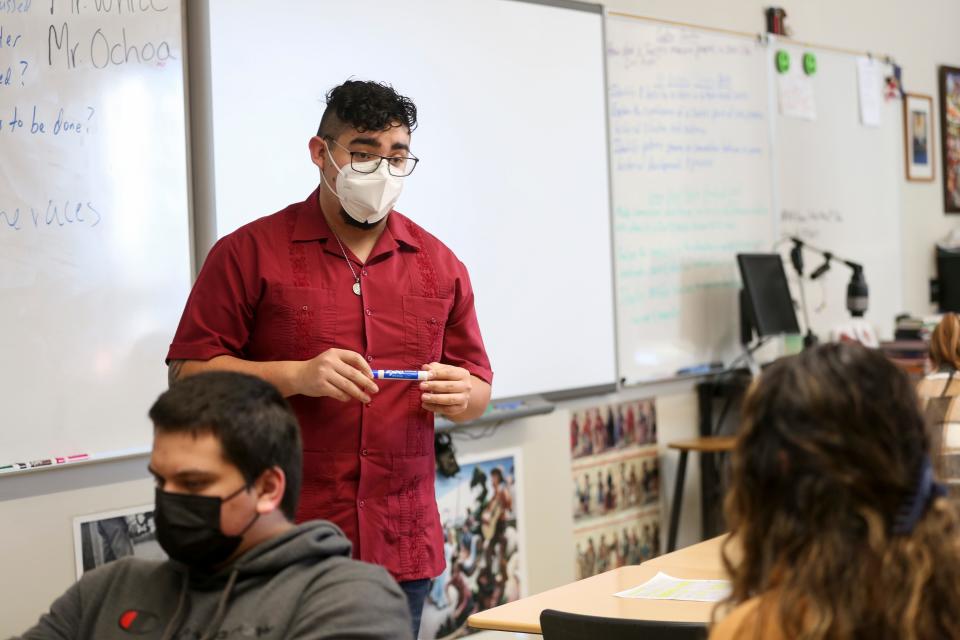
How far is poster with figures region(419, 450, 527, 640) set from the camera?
378 centimetres

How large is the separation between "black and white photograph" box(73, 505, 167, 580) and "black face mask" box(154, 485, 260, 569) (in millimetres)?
1515

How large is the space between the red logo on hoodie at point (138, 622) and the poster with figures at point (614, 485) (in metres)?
2.86

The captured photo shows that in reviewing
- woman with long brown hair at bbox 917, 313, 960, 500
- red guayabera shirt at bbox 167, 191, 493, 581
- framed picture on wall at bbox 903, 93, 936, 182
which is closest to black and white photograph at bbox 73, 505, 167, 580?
red guayabera shirt at bbox 167, 191, 493, 581

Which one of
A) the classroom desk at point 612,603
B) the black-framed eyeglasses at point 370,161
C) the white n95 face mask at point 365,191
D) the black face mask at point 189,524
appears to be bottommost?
the classroom desk at point 612,603

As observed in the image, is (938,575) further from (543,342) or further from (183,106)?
(543,342)

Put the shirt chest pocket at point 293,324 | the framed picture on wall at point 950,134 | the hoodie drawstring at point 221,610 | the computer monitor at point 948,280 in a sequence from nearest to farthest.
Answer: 1. the hoodie drawstring at point 221,610
2. the shirt chest pocket at point 293,324
3. the computer monitor at point 948,280
4. the framed picture on wall at point 950,134

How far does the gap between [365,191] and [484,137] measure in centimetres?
172

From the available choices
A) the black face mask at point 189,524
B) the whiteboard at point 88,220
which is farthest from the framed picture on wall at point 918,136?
the black face mask at point 189,524

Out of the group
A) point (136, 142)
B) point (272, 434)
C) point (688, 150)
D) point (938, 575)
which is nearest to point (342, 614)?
point (272, 434)

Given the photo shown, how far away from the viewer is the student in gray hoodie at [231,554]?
146cm

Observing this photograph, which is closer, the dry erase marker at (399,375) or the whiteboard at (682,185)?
the dry erase marker at (399,375)

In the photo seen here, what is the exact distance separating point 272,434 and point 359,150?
873 millimetres

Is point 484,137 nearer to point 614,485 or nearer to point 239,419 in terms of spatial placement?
point 614,485

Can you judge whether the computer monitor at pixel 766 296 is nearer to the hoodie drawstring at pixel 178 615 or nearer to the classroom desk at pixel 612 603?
the classroom desk at pixel 612 603
